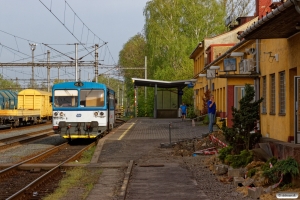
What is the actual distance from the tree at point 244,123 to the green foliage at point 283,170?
3.72 meters

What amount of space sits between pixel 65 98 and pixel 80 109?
0.86 meters

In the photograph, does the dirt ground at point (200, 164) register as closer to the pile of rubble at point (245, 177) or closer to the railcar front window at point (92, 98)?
the pile of rubble at point (245, 177)

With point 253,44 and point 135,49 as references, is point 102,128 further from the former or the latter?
point 135,49

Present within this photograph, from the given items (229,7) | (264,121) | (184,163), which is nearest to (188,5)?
(229,7)

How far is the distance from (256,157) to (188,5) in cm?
4648

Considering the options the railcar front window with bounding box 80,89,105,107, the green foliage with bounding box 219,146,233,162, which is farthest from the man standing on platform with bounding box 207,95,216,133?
the green foliage with bounding box 219,146,233,162

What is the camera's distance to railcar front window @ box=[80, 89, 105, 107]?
23.8 meters

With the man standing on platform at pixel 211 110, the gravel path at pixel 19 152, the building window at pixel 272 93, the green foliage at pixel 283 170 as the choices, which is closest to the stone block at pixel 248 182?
the green foliage at pixel 283 170

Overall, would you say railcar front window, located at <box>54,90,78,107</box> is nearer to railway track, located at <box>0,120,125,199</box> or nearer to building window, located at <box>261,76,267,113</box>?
railway track, located at <box>0,120,125,199</box>

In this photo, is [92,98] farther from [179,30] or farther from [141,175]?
[179,30]

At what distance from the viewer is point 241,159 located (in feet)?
43.8

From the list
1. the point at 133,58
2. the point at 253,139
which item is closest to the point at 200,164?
the point at 253,139

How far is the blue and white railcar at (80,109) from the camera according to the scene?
23.4 metres

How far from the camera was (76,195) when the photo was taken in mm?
11219
